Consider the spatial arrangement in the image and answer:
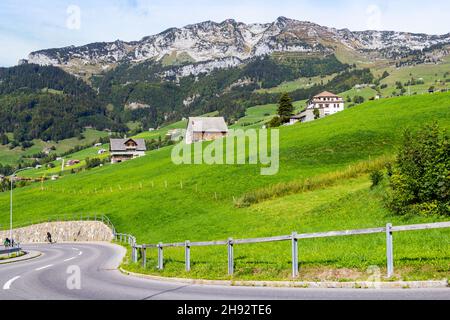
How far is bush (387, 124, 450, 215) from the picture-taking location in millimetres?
30000

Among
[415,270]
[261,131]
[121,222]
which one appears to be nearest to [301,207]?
[121,222]

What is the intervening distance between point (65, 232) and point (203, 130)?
10411cm

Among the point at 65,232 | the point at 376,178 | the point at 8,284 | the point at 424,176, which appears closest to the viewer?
the point at 8,284

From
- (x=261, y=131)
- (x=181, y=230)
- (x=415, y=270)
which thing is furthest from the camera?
(x=261, y=131)

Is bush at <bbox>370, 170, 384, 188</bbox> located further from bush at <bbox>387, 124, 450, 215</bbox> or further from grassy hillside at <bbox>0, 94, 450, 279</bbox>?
bush at <bbox>387, 124, 450, 215</bbox>

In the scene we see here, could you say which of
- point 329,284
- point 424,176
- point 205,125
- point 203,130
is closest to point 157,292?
point 329,284

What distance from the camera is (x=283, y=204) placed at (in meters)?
53.2

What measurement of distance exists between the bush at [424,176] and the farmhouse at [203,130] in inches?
5772

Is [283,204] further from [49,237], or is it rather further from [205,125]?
[205,125]

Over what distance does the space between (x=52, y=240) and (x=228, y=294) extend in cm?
7043

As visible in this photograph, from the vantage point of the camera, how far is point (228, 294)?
15453 mm
